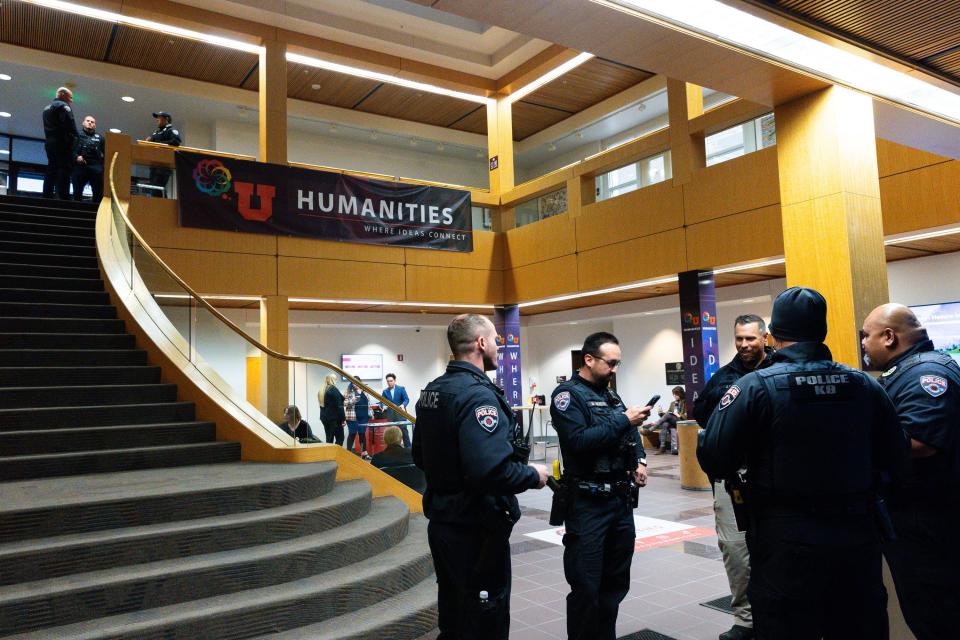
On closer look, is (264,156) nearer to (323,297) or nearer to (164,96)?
(323,297)

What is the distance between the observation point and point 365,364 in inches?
637

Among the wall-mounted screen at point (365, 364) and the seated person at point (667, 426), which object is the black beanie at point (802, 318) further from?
the wall-mounted screen at point (365, 364)

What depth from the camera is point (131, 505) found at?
162 inches

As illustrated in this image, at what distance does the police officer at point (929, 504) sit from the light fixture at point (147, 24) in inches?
470

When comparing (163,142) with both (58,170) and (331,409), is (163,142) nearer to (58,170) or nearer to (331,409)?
(58,170)

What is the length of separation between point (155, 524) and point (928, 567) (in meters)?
4.03

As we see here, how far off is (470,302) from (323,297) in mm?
2900

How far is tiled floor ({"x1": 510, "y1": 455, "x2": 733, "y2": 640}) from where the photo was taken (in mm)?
4223

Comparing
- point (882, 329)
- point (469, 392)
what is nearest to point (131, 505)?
point (469, 392)

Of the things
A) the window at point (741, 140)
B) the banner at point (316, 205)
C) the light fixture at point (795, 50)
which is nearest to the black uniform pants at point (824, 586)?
the light fixture at point (795, 50)

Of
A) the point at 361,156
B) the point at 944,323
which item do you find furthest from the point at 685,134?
the point at 361,156

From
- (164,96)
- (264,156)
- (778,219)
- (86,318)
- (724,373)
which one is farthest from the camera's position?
(164,96)

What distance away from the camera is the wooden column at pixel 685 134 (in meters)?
10.3

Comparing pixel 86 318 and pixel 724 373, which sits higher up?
pixel 86 318
